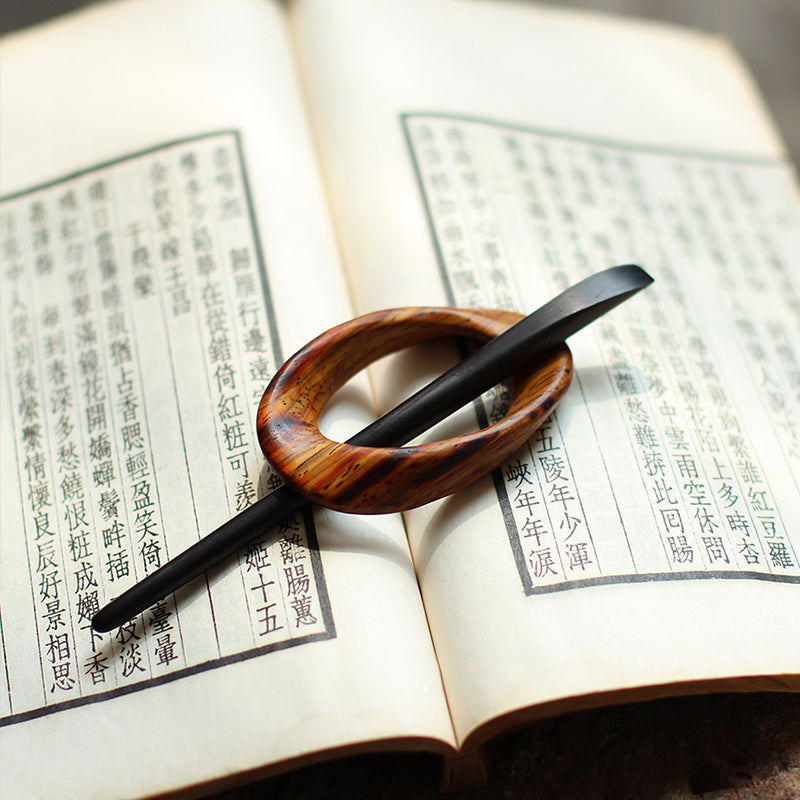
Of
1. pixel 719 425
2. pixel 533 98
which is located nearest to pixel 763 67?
pixel 533 98

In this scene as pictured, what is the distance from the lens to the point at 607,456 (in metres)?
0.46

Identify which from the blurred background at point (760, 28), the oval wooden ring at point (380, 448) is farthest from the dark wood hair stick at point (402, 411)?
the blurred background at point (760, 28)

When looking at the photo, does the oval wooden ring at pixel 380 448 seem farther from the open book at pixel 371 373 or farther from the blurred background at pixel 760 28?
A: the blurred background at pixel 760 28

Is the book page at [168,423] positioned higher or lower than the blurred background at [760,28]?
lower

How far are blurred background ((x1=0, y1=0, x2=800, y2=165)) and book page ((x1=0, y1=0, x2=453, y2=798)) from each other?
519mm

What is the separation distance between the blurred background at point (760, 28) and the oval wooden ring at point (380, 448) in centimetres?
57

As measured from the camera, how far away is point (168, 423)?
0.47 metres

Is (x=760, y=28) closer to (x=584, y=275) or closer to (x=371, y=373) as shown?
(x=584, y=275)

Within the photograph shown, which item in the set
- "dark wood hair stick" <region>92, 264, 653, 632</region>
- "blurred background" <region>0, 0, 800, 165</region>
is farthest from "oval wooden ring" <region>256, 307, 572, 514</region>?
"blurred background" <region>0, 0, 800, 165</region>

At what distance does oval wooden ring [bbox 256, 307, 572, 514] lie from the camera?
40cm

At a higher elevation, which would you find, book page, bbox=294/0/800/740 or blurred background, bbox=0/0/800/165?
blurred background, bbox=0/0/800/165

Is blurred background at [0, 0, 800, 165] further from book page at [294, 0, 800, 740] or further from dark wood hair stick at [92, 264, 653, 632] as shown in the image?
dark wood hair stick at [92, 264, 653, 632]

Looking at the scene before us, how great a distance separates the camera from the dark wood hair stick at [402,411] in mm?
399

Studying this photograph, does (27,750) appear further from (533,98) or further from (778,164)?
(778,164)
